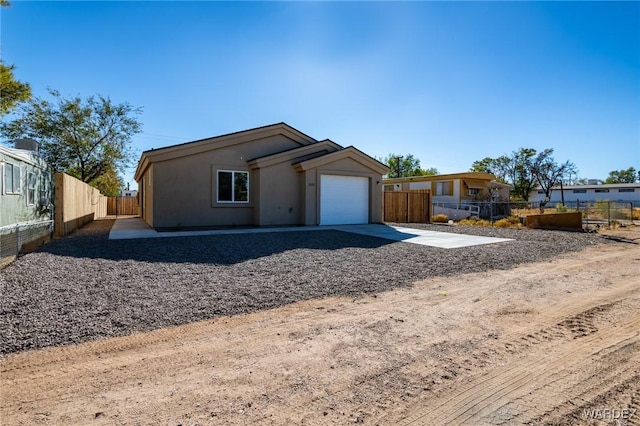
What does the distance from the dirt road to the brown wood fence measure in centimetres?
2942

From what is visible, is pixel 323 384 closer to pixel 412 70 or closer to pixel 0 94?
pixel 412 70

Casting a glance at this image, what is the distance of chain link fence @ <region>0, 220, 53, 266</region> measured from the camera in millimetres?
6774

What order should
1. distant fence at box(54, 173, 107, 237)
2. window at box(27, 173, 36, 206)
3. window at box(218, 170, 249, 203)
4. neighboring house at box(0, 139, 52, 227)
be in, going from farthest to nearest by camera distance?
window at box(218, 170, 249, 203), distant fence at box(54, 173, 107, 237), window at box(27, 173, 36, 206), neighboring house at box(0, 139, 52, 227)

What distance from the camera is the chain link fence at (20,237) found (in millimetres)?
6774

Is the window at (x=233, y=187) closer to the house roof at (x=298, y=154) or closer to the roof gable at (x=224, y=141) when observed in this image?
the house roof at (x=298, y=154)

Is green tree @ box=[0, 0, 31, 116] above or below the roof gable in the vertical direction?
above

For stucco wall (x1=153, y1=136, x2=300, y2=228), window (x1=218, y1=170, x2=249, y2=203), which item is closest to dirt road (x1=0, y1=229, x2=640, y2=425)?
stucco wall (x1=153, y1=136, x2=300, y2=228)

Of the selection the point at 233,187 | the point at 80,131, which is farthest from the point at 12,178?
the point at 80,131

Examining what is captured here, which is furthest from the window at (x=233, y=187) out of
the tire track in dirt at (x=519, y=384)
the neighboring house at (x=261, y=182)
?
the tire track in dirt at (x=519, y=384)

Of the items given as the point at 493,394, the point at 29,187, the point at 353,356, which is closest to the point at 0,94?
the point at 29,187

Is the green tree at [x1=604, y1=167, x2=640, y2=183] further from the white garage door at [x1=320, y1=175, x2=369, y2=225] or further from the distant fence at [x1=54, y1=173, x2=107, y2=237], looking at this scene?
the distant fence at [x1=54, y1=173, x2=107, y2=237]

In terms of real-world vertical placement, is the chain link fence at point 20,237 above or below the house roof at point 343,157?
below

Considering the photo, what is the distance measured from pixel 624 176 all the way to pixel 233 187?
306 ft

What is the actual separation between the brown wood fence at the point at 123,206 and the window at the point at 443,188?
89.9 feet
